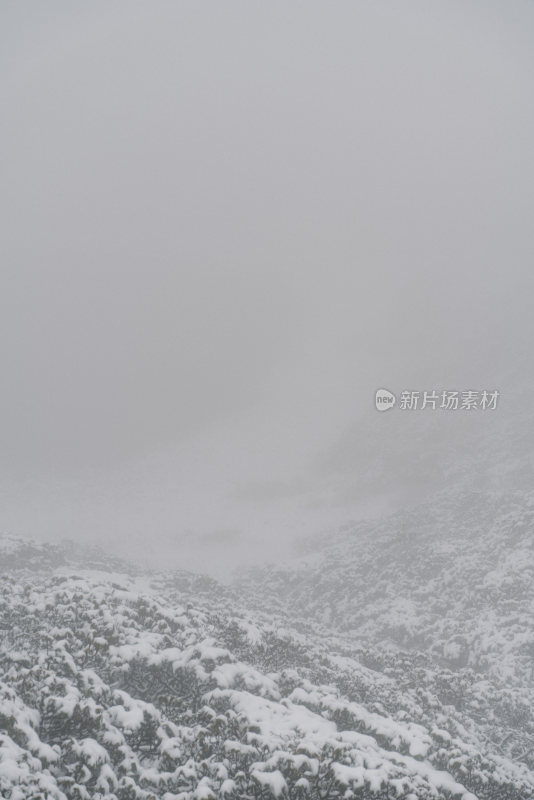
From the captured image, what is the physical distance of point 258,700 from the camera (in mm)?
8219

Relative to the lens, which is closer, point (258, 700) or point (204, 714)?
point (204, 714)

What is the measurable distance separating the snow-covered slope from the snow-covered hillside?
1.2 inches

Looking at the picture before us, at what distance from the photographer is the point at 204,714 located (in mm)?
7461

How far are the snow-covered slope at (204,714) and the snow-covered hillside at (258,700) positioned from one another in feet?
0.10

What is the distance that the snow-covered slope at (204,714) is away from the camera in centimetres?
591

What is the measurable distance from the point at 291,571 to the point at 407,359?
63826 mm

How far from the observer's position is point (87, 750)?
6.01m

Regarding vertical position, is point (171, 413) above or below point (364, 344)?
below

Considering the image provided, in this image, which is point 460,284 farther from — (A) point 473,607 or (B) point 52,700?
(B) point 52,700

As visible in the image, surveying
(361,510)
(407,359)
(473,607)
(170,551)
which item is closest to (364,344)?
(407,359)

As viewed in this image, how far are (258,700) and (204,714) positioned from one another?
1.23m

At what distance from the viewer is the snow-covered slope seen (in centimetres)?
591

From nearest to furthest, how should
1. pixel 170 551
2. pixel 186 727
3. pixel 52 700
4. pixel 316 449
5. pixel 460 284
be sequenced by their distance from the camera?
pixel 52 700
pixel 186 727
pixel 170 551
pixel 316 449
pixel 460 284

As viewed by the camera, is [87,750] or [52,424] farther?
[52,424]
